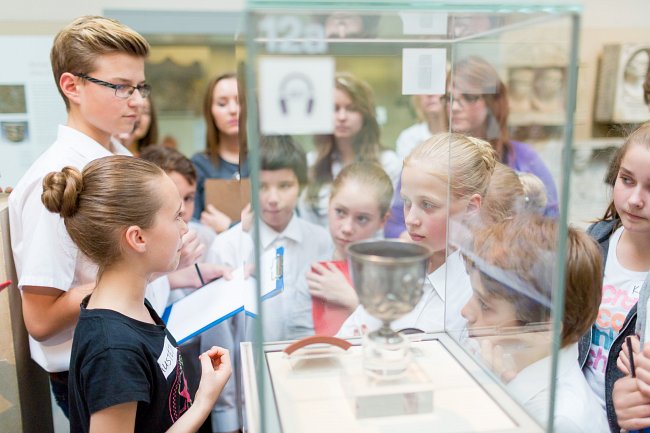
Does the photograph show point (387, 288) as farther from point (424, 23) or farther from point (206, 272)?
point (206, 272)

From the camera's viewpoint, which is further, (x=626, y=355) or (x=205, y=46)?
(x=205, y=46)

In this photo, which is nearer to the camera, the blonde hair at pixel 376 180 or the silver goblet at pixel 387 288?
the silver goblet at pixel 387 288

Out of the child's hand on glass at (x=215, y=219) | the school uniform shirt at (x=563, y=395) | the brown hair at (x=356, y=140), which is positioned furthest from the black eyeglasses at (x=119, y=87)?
the school uniform shirt at (x=563, y=395)

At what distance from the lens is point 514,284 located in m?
0.98

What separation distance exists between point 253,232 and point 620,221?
97 centimetres

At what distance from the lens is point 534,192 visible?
0.95 metres

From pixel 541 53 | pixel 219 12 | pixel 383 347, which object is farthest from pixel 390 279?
pixel 219 12

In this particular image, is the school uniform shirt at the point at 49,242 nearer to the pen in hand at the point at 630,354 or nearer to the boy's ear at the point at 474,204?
the boy's ear at the point at 474,204

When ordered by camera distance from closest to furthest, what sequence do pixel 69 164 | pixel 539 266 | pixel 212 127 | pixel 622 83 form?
pixel 539 266 < pixel 69 164 < pixel 212 127 < pixel 622 83

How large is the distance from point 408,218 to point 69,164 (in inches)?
29.4

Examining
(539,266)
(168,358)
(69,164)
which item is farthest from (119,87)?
(539,266)

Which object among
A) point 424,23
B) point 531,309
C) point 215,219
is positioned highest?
point 424,23

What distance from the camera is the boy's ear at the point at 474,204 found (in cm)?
111

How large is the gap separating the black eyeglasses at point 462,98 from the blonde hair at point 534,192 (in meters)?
0.19
